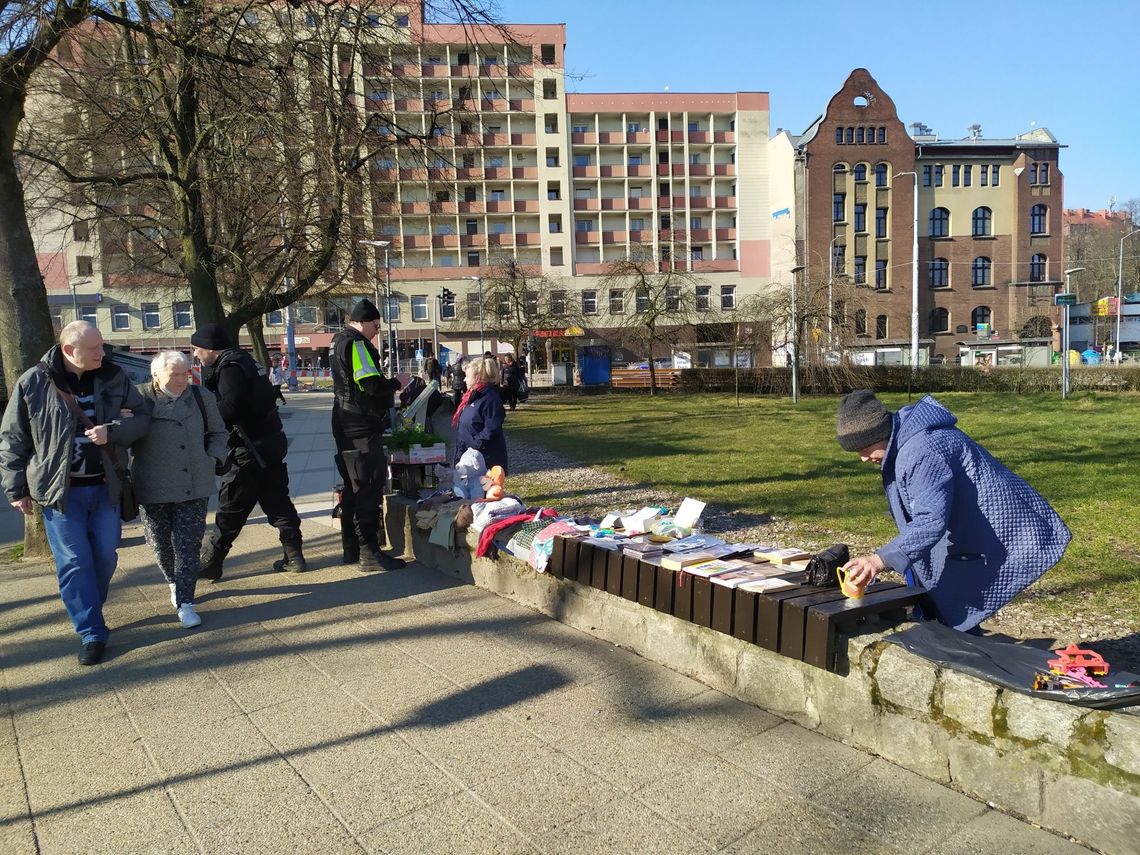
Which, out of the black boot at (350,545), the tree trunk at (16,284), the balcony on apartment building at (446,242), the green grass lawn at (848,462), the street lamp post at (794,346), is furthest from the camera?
the balcony on apartment building at (446,242)

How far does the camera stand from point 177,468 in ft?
16.4

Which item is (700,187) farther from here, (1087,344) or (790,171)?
(1087,344)

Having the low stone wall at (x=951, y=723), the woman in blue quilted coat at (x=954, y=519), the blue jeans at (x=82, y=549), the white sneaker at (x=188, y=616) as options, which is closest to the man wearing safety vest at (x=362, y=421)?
the white sneaker at (x=188, y=616)

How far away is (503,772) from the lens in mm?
3199

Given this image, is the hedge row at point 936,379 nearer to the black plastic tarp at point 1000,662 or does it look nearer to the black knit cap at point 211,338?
the black knit cap at point 211,338

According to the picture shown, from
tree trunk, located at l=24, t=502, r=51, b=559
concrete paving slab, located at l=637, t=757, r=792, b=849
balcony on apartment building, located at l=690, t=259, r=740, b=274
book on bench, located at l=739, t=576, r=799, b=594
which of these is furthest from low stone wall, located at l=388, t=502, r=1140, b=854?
balcony on apartment building, located at l=690, t=259, r=740, b=274

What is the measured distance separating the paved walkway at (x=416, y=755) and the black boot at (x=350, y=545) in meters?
1.33

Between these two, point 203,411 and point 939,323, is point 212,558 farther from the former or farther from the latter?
point 939,323

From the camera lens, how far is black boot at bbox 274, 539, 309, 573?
6.36 meters

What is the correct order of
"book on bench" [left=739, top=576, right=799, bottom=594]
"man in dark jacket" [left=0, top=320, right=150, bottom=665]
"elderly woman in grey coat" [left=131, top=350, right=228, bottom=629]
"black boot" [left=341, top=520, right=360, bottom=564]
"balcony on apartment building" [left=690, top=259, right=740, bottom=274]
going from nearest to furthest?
1. "book on bench" [left=739, top=576, right=799, bottom=594]
2. "man in dark jacket" [left=0, top=320, right=150, bottom=665]
3. "elderly woman in grey coat" [left=131, top=350, right=228, bottom=629]
4. "black boot" [left=341, top=520, right=360, bottom=564]
5. "balcony on apartment building" [left=690, top=259, right=740, bottom=274]

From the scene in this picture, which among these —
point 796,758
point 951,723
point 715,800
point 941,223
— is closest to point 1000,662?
point 951,723

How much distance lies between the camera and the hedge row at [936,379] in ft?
92.9

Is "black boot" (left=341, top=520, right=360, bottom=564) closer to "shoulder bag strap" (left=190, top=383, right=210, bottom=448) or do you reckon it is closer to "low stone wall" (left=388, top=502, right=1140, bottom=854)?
"shoulder bag strap" (left=190, top=383, right=210, bottom=448)

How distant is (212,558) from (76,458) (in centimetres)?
172
